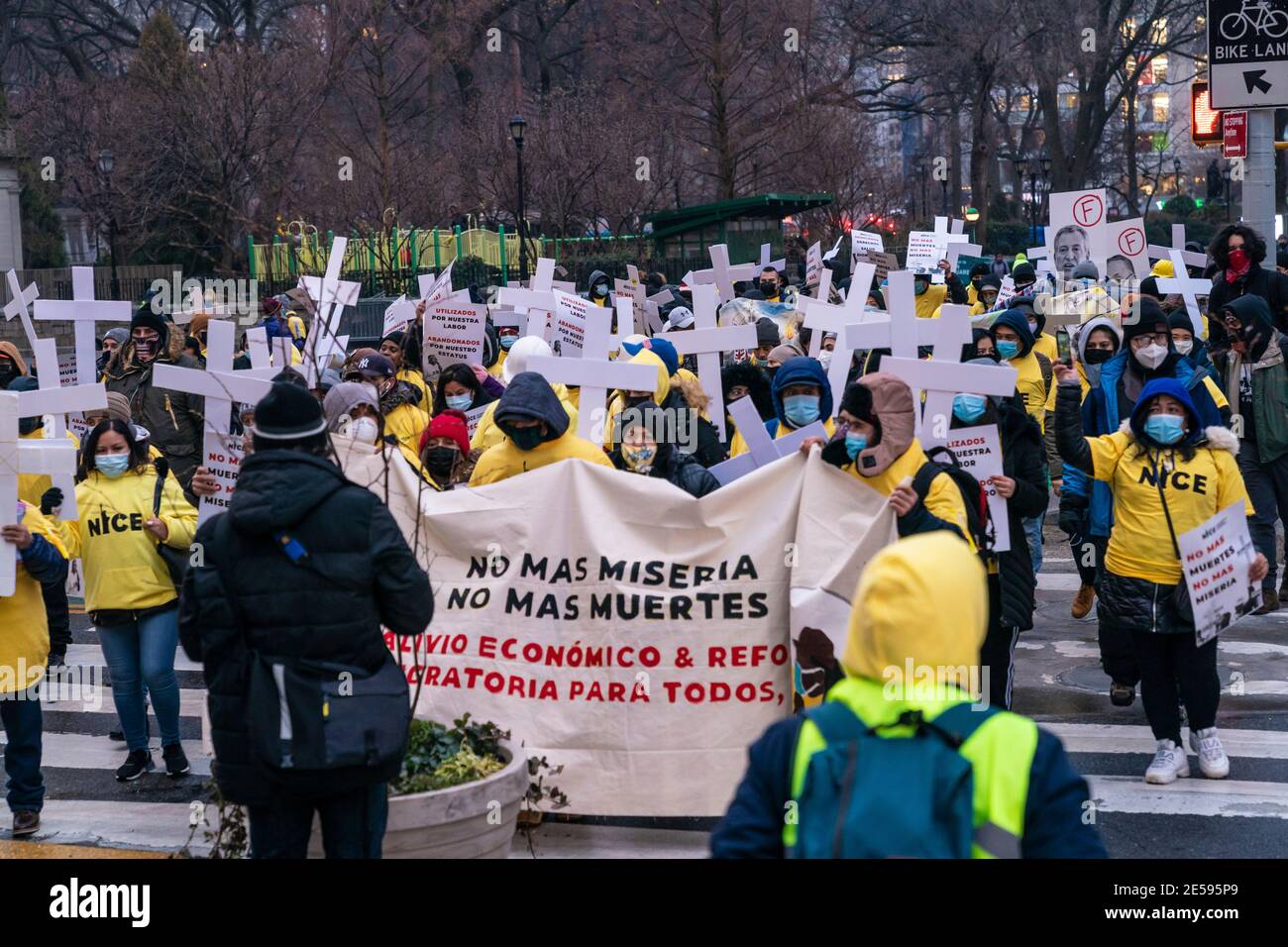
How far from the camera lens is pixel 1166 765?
7445 millimetres

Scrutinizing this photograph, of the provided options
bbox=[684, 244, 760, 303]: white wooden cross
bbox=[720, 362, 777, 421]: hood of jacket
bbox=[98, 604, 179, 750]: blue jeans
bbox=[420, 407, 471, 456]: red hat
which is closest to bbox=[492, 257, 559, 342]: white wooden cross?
bbox=[720, 362, 777, 421]: hood of jacket

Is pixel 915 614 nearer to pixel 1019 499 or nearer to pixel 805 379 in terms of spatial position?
pixel 1019 499

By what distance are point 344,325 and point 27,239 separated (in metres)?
19.8

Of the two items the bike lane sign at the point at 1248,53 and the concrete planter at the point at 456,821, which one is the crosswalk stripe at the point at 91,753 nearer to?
the concrete planter at the point at 456,821

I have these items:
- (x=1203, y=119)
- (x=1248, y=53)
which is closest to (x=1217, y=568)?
(x=1248, y=53)

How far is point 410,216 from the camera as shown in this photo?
111 feet

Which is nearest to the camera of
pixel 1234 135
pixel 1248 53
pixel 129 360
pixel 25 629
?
pixel 25 629

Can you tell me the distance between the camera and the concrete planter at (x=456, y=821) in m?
5.34

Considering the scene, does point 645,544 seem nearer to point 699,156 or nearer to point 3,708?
point 3,708

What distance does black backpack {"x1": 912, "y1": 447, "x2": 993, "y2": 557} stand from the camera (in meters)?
6.48

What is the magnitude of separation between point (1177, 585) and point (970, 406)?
120 cm

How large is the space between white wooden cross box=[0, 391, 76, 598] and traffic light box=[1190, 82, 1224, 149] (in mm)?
12882
